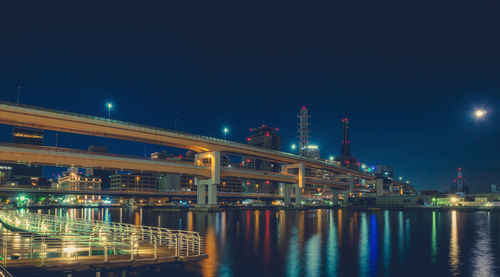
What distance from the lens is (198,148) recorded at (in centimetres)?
10519

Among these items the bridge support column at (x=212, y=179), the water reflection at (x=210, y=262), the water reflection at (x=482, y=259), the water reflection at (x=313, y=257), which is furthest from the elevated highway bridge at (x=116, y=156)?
the water reflection at (x=482, y=259)

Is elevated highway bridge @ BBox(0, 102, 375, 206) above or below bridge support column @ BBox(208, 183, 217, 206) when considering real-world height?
above

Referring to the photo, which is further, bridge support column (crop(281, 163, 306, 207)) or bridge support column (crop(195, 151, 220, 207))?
bridge support column (crop(281, 163, 306, 207))

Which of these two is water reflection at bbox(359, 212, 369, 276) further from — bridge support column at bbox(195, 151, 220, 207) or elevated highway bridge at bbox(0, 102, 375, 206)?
bridge support column at bbox(195, 151, 220, 207)

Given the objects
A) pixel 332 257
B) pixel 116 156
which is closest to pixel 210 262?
pixel 332 257

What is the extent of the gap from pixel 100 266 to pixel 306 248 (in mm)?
17373

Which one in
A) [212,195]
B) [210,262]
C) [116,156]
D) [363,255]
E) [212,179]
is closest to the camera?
[210,262]

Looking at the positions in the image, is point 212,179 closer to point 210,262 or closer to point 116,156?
point 116,156

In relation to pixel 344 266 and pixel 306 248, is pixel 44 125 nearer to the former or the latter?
pixel 306 248

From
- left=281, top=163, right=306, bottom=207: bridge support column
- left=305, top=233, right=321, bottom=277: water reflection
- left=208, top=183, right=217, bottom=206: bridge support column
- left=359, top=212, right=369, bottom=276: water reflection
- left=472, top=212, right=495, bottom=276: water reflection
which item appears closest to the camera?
left=305, top=233, right=321, bottom=277: water reflection

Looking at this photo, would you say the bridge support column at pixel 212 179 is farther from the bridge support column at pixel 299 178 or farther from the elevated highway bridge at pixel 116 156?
the bridge support column at pixel 299 178

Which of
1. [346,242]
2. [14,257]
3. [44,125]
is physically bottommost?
[346,242]

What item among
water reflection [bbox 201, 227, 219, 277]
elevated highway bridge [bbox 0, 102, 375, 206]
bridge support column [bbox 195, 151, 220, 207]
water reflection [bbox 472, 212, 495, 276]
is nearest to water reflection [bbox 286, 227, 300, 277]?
water reflection [bbox 201, 227, 219, 277]

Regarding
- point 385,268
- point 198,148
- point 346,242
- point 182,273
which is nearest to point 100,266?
point 182,273
